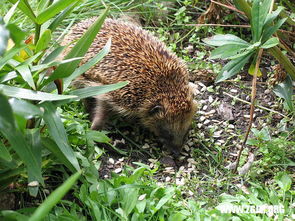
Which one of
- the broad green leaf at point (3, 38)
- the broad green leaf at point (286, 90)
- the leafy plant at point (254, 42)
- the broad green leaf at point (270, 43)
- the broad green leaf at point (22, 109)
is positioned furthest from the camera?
the broad green leaf at point (286, 90)

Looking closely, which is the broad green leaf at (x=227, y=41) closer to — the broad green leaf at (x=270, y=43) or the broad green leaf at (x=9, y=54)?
the broad green leaf at (x=270, y=43)

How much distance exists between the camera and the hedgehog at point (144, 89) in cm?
483

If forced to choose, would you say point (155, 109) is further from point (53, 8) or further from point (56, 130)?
point (53, 8)

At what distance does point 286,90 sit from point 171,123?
43.9 inches

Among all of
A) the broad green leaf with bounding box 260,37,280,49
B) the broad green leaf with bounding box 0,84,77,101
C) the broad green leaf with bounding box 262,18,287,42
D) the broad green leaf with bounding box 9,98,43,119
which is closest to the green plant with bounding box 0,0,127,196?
the broad green leaf with bounding box 0,84,77,101

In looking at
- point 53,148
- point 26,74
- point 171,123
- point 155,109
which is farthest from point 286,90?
point 26,74

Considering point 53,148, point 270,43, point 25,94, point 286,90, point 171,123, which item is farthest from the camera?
point 171,123

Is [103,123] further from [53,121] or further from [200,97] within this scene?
[53,121]

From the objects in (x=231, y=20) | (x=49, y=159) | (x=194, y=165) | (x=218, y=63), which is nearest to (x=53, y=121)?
(x=49, y=159)

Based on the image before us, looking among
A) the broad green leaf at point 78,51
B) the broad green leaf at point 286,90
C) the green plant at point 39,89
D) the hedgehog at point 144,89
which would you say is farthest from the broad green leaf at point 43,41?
the broad green leaf at point 286,90

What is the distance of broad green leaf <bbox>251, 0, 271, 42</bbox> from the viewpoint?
13.1ft

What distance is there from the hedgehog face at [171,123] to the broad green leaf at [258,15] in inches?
42.5

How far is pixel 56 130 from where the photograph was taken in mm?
3213

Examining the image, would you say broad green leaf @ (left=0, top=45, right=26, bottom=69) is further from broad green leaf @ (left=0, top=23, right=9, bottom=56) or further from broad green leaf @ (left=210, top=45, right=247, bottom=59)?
broad green leaf @ (left=210, top=45, right=247, bottom=59)
